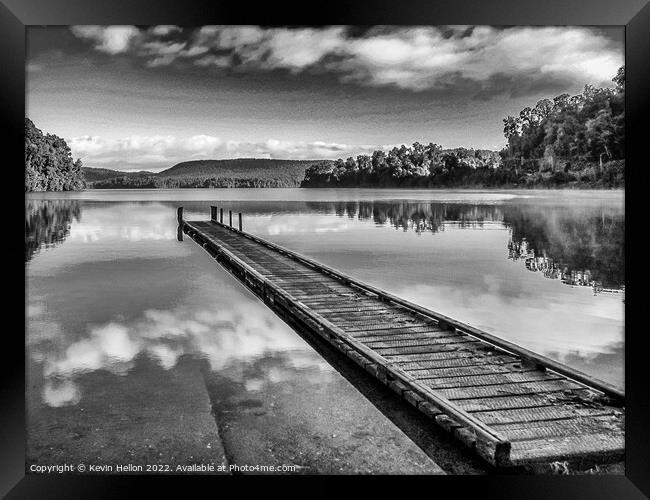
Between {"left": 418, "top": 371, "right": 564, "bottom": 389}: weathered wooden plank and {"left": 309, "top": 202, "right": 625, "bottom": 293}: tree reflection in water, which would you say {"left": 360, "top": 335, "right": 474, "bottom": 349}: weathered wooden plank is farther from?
{"left": 309, "top": 202, "right": 625, "bottom": 293}: tree reflection in water

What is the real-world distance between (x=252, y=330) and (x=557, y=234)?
730 centimetres

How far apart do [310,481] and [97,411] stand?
1721 mm

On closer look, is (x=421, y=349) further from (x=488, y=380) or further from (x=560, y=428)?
(x=560, y=428)

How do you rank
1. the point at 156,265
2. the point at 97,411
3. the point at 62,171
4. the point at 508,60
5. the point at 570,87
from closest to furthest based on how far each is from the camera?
1. the point at 97,411
2. the point at 508,60
3. the point at 570,87
4. the point at 62,171
5. the point at 156,265

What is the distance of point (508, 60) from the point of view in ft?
17.6

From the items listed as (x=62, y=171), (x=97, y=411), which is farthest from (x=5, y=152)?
(x=62, y=171)

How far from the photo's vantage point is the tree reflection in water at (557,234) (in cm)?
786

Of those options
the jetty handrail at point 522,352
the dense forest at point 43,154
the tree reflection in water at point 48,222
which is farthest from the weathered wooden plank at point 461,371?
the tree reflection in water at point 48,222

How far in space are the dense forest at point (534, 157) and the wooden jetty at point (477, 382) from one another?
6.48 feet

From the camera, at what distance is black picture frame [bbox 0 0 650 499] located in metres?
3.16

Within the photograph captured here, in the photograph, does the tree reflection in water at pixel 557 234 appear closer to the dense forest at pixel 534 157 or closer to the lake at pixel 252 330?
the lake at pixel 252 330

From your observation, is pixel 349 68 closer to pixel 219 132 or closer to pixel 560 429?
pixel 219 132

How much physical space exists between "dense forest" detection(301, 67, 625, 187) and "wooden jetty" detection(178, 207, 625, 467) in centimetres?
198
